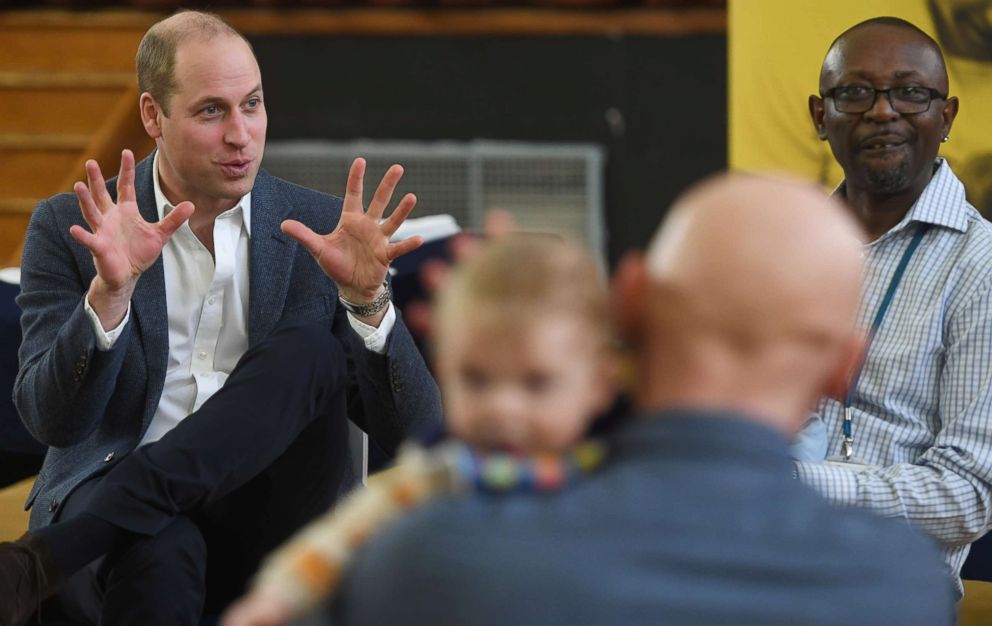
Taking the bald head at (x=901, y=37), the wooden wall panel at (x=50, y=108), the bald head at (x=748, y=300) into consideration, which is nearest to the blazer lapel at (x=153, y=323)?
the bald head at (x=901, y=37)

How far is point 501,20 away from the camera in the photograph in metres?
5.42

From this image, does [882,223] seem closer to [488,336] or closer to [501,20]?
[488,336]

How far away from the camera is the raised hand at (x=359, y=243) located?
6.27 feet

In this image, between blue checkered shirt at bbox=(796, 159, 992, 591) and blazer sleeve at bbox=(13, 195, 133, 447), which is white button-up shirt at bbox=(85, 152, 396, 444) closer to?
blazer sleeve at bbox=(13, 195, 133, 447)

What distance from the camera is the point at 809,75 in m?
3.27

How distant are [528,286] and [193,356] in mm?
1415

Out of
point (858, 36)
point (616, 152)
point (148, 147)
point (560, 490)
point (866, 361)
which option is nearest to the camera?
point (560, 490)

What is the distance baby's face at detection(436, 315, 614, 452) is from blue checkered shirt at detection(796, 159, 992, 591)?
A: 1022mm

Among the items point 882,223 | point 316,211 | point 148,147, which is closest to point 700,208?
point 882,223

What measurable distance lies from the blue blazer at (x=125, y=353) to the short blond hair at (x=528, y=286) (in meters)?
1.17

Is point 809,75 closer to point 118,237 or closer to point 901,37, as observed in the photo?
point 901,37

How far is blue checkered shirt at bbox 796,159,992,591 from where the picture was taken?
1.79 metres

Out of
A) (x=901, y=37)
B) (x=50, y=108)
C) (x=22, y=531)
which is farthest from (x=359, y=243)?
(x=50, y=108)

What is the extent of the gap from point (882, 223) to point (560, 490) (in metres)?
1.37
